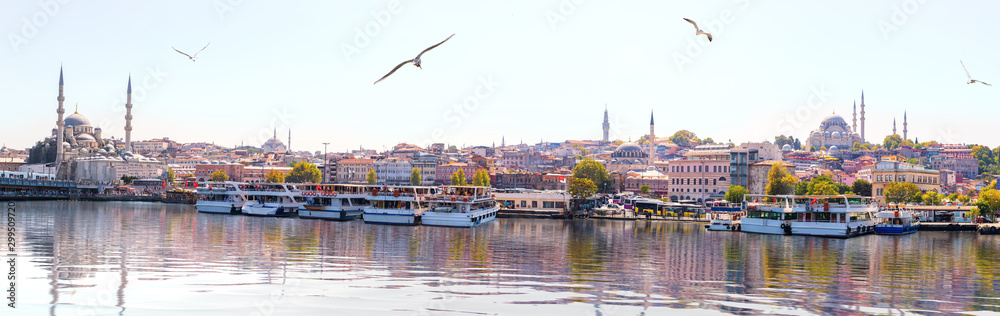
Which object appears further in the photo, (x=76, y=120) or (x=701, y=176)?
(x=76, y=120)

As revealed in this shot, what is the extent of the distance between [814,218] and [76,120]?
393 feet

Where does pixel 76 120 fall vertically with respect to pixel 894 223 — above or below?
above

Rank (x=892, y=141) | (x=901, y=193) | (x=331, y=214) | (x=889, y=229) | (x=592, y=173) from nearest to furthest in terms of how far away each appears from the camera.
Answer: (x=889, y=229)
(x=331, y=214)
(x=901, y=193)
(x=592, y=173)
(x=892, y=141)

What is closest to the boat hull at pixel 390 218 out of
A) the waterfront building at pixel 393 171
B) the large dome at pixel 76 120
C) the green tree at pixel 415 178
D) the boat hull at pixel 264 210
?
the boat hull at pixel 264 210

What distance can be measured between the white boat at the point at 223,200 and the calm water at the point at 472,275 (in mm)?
18977

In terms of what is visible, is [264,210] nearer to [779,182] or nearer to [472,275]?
[472,275]

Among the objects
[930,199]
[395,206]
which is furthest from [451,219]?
[930,199]

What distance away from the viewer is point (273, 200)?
53.7 m

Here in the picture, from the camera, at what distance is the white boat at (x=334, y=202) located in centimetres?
Answer: 4769

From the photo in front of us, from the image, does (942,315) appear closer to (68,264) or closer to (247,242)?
(68,264)

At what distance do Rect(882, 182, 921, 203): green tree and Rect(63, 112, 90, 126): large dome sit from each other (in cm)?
11275

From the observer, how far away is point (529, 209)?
2395 inches

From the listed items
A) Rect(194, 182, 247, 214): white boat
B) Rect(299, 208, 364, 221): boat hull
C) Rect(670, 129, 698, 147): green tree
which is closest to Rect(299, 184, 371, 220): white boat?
Rect(299, 208, 364, 221): boat hull

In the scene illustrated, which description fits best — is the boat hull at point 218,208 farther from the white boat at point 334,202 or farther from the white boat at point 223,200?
the white boat at point 334,202
